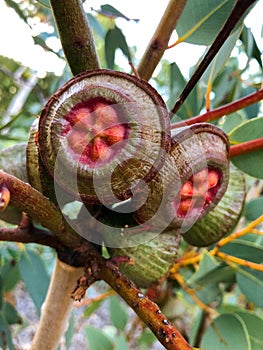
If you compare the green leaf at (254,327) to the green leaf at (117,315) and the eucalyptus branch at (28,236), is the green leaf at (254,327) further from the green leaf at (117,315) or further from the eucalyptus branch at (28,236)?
the green leaf at (117,315)

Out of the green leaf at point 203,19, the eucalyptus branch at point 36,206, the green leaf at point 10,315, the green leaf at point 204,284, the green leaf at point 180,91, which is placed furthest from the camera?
the green leaf at point 10,315

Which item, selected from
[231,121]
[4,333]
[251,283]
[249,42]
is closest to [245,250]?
[251,283]

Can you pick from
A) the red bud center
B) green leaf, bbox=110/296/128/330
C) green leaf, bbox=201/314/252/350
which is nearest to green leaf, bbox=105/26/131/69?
the red bud center

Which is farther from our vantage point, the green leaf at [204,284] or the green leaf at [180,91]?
the green leaf at [204,284]

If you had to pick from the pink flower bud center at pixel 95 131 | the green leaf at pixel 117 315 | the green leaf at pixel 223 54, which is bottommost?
the green leaf at pixel 117 315

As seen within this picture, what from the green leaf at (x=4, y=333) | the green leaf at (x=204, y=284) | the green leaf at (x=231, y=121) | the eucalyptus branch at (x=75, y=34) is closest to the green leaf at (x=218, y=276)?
the green leaf at (x=204, y=284)

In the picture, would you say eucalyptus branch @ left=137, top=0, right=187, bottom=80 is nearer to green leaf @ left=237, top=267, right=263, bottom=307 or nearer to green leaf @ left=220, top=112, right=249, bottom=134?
green leaf @ left=220, top=112, right=249, bottom=134
